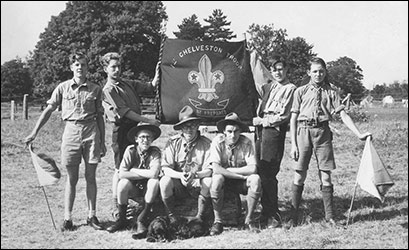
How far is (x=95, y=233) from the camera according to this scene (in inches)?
195

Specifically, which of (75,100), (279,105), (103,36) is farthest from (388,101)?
(75,100)

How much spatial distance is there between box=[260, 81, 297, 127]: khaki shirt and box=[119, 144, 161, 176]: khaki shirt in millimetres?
1376

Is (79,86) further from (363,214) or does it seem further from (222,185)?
(363,214)

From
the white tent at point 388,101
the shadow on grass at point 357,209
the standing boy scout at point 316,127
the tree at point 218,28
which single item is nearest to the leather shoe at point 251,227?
the standing boy scout at point 316,127

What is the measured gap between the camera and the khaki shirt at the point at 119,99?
209 inches

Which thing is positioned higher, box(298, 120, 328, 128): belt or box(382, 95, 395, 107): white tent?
box(382, 95, 395, 107): white tent

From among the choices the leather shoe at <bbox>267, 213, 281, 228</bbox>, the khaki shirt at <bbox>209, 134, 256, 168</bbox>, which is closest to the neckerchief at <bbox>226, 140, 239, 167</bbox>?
the khaki shirt at <bbox>209, 134, 256, 168</bbox>

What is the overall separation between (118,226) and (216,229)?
1.13 meters

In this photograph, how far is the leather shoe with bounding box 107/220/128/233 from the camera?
16.3 ft

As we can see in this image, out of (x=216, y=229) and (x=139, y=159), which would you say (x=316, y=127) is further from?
(x=139, y=159)

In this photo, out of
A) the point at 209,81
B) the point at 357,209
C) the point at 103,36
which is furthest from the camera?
the point at 103,36

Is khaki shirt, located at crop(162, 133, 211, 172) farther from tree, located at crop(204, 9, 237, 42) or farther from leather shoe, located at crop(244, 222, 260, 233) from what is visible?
tree, located at crop(204, 9, 237, 42)

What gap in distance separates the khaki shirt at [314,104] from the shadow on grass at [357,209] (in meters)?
1.27

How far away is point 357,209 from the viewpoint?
237 inches
